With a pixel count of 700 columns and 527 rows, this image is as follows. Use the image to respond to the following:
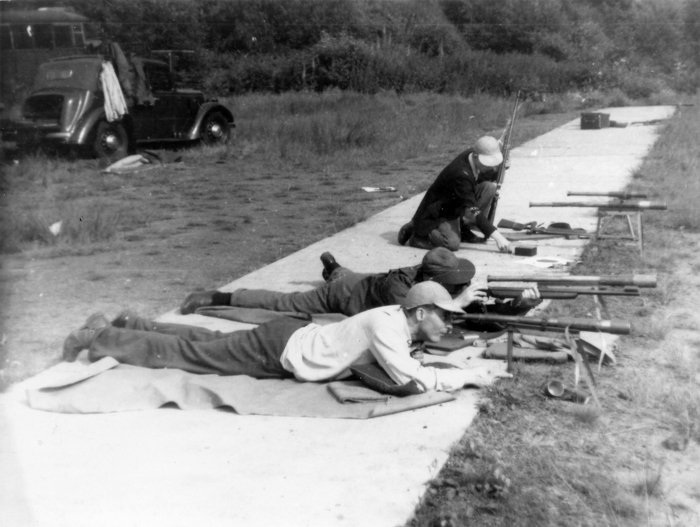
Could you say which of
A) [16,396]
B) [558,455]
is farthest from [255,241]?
[558,455]

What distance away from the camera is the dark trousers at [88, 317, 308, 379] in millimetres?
4973

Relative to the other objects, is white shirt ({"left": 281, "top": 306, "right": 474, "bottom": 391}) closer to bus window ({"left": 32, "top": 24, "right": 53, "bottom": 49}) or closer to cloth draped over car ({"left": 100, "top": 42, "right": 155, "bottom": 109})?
cloth draped over car ({"left": 100, "top": 42, "right": 155, "bottom": 109})

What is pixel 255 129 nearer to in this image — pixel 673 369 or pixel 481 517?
pixel 673 369

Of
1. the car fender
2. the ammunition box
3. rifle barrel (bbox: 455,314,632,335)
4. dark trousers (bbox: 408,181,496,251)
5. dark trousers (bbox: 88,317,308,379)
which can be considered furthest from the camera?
the car fender

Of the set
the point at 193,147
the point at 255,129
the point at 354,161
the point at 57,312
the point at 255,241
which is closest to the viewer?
the point at 57,312

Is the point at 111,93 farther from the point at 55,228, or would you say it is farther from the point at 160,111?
the point at 55,228

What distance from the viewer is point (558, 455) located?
4.07 m

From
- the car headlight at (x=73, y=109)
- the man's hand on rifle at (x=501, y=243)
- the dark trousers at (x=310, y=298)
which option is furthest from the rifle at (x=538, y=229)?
the car headlight at (x=73, y=109)

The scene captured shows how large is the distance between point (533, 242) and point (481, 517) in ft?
18.2

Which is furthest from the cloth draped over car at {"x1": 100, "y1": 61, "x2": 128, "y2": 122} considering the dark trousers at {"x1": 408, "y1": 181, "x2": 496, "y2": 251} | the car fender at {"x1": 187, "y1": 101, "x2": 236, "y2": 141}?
the dark trousers at {"x1": 408, "y1": 181, "x2": 496, "y2": 251}

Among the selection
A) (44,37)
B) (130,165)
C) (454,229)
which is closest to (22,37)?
(44,37)

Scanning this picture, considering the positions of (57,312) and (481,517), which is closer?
(481,517)

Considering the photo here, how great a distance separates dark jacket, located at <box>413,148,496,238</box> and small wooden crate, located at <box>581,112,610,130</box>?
12.2 m

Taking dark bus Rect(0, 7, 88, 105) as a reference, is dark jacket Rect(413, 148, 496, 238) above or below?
below
